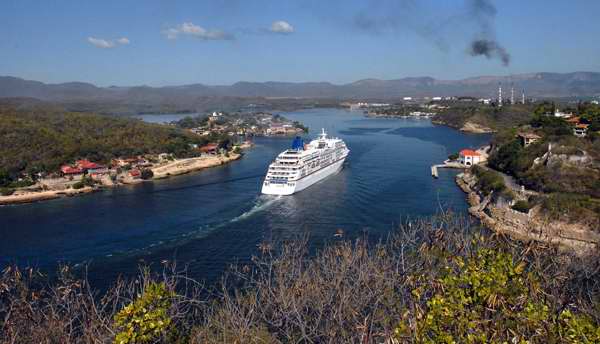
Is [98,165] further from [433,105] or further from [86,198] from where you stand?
[433,105]

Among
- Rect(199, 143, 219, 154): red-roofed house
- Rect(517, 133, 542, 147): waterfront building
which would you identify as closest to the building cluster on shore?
Rect(199, 143, 219, 154): red-roofed house

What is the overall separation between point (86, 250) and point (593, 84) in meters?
81.3

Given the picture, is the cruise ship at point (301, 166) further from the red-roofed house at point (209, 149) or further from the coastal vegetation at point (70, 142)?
the coastal vegetation at point (70, 142)

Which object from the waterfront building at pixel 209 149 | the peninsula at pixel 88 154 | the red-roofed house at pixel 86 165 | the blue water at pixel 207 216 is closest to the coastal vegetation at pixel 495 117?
the peninsula at pixel 88 154

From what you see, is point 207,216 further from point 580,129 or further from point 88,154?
point 580,129

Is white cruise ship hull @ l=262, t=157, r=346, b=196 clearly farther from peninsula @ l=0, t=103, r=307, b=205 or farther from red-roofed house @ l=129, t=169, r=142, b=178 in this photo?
red-roofed house @ l=129, t=169, r=142, b=178

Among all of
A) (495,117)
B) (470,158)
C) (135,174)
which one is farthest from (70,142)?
(495,117)

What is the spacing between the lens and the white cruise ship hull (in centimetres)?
910

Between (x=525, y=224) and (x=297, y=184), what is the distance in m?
4.02

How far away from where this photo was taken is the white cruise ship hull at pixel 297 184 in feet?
29.9

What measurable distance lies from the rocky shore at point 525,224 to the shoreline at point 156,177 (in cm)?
717

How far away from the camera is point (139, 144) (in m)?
15.0

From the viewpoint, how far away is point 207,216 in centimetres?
754

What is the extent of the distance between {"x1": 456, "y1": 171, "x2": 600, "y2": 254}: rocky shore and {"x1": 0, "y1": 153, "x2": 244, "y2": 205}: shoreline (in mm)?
7172
